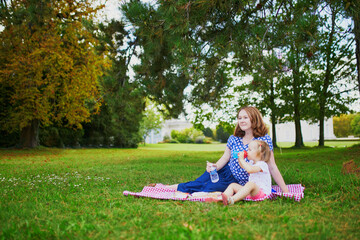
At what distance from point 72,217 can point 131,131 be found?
2106 cm

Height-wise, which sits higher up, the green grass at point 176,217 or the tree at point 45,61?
the tree at point 45,61

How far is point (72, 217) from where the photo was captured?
245 cm

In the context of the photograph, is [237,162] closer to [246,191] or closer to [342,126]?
[246,191]

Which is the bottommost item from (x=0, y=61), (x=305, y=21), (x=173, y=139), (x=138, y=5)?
(x=173, y=139)

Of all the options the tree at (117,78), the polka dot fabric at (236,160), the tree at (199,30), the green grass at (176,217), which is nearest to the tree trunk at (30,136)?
the tree at (117,78)

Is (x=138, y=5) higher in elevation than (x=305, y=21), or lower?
higher

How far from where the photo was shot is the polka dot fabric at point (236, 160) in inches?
133

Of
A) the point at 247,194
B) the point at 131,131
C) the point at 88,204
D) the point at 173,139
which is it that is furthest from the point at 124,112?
the point at 173,139

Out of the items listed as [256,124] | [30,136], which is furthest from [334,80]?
[30,136]

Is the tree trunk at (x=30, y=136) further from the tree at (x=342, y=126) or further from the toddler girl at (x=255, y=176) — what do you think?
the tree at (x=342, y=126)

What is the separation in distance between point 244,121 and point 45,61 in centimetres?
1138

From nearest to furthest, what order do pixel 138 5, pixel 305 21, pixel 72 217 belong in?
pixel 72 217
pixel 305 21
pixel 138 5

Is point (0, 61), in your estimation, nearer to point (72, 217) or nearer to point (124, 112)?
point (124, 112)

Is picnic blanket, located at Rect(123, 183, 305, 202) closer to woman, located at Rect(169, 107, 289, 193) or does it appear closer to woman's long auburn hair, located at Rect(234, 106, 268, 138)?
woman, located at Rect(169, 107, 289, 193)
